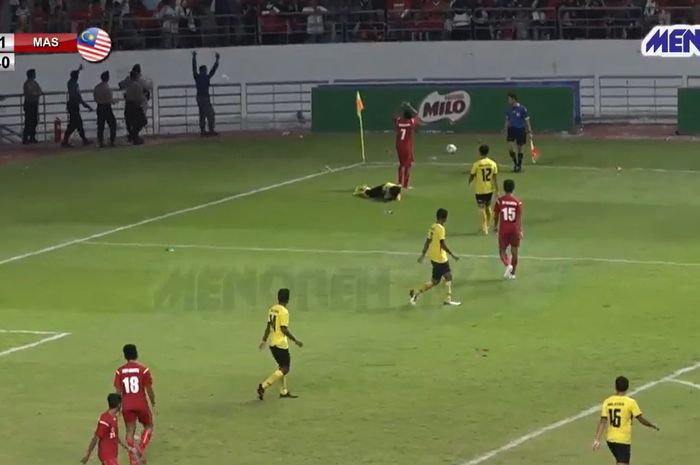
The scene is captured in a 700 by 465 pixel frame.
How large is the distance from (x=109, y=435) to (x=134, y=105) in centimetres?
3230

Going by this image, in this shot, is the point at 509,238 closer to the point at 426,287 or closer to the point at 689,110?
the point at 426,287

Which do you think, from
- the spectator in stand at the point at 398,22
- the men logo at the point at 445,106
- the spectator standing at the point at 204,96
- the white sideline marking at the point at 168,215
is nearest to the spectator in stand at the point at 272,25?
the spectator in stand at the point at 398,22

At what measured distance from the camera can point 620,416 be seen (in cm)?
1795

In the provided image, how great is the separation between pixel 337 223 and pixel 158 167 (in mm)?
10559

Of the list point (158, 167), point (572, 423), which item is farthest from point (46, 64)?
point (572, 423)

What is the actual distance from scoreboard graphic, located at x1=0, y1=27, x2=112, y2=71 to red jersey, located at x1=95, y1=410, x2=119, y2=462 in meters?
36.6

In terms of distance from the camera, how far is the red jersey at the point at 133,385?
64.2 feet

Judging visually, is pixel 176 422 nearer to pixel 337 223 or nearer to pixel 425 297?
pixel 425 297

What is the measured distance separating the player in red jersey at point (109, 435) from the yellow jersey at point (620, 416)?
542cm

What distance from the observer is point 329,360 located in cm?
2484

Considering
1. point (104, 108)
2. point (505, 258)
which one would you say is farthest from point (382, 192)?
point (104, 108)

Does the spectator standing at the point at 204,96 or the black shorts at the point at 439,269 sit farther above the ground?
the spectator standing at the point at 204,96

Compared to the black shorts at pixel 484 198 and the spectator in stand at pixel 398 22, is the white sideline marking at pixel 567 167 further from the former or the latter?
the spectator in stand at pixel 398 22

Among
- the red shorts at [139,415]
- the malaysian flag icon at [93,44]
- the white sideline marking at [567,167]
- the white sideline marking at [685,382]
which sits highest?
the malaysian flag icon at [93,44]
